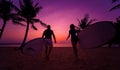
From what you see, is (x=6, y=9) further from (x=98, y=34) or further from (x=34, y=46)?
(x=98, y=34)

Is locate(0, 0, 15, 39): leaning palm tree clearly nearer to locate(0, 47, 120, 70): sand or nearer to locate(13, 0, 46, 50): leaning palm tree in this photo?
locate(13, 0, 46, 50): leaning palm tree

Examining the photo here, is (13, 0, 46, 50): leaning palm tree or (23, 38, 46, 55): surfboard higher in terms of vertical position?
(13, 0, 46, 50): leaning palm tree

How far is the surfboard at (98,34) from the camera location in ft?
22.7

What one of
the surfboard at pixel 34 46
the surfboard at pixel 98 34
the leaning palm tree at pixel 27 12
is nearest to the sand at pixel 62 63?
the surfboard at pixel 34 46

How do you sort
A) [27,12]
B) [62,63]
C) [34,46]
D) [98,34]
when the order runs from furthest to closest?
[27,12]
[34,46]
[62,63]
[98,34]

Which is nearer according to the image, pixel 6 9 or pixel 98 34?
pixel 98 34

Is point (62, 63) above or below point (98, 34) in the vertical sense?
below

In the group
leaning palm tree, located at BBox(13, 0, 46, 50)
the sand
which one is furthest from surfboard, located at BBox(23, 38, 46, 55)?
leaning palm tree, located at BBox(13, 0, 46, 50)

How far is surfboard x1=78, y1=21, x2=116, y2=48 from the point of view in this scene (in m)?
6.92

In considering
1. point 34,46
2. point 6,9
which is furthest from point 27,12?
point 34,46

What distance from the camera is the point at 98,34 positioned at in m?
7.54

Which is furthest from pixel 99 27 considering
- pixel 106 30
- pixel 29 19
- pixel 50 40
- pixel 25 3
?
pixel 29 19

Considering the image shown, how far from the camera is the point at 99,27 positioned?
7523mm

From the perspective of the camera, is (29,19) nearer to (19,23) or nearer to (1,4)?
(19,23)
